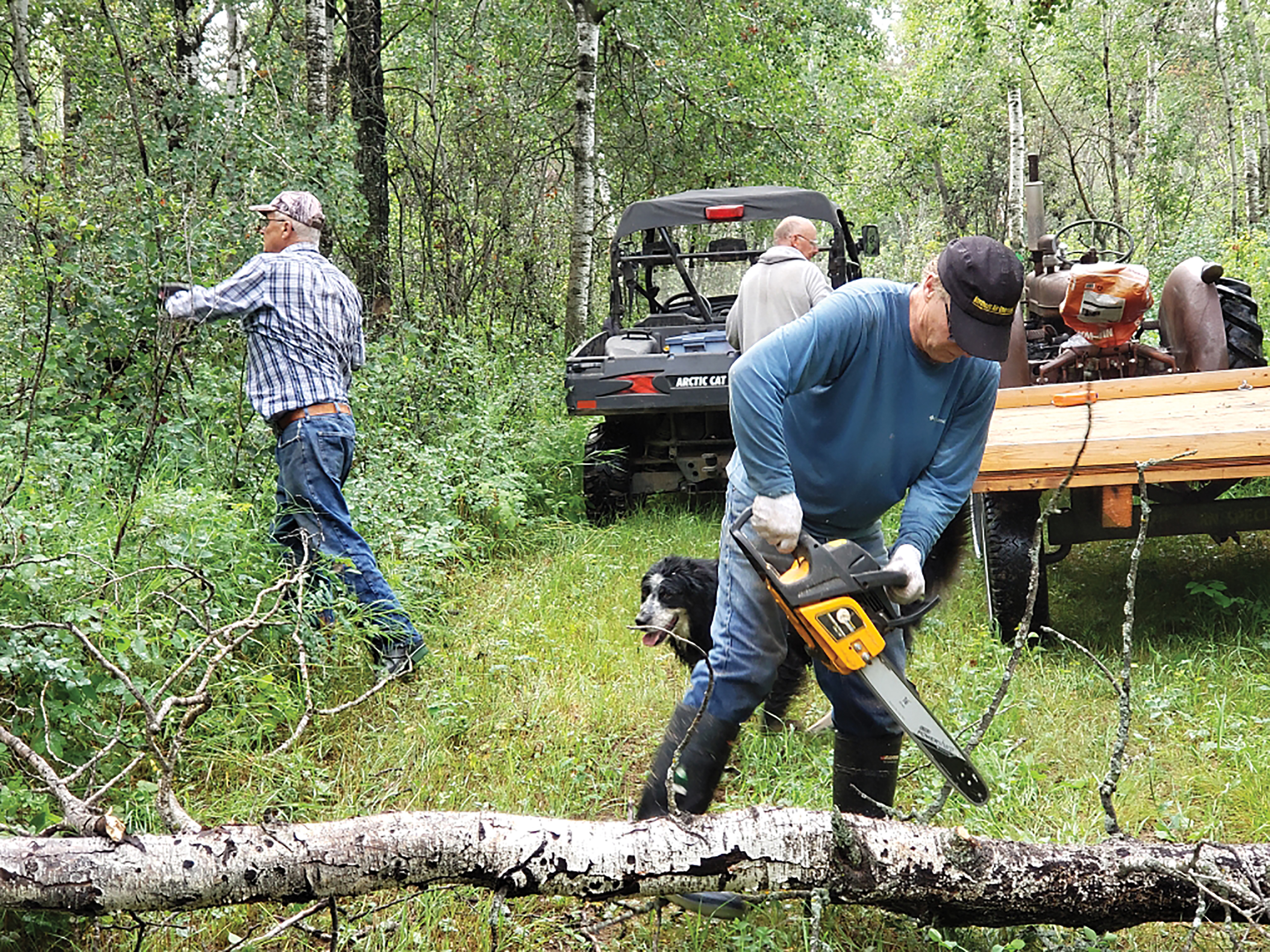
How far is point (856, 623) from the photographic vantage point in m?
2.39

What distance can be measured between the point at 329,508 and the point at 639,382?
279 cm

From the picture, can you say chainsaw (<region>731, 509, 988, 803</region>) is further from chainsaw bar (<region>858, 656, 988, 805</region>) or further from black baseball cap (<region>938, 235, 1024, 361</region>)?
black baseball cap (<region>938, 235, 1024, 361</region>)

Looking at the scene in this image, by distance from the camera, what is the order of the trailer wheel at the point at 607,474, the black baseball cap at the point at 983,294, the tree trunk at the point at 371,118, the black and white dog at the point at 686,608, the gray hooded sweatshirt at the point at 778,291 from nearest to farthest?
the black baseball cap at the point at 983,294 → the black and white dog at the point at 686,608 → the gray hooded sweatshirt at the point at 778,291 → the trailer wheel at the point at 607,474 → the tree trunk at the point at 371,118

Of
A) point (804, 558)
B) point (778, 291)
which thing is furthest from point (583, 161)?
point (804, 558)

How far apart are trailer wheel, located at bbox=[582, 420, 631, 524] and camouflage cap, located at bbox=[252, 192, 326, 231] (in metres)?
2.94

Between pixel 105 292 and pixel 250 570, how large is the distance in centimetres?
201

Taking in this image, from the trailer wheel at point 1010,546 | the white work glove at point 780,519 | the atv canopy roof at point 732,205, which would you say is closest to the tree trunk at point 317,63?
the atv canopy roof at point 732,205

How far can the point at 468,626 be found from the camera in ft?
15.8

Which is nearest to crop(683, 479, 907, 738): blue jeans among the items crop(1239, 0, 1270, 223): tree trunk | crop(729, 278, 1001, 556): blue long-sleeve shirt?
crop(729, 278, 1001, 556): blue long-sleeve shirt

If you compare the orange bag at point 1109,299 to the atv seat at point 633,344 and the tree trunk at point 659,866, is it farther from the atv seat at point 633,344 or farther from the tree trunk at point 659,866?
the tree trunk at point 659,866

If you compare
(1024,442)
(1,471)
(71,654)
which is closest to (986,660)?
(1024,442)

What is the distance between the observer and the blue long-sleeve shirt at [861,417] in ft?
8.10

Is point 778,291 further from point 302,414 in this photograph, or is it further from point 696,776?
point 696,776

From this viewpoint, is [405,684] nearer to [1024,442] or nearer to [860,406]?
[860,406]
